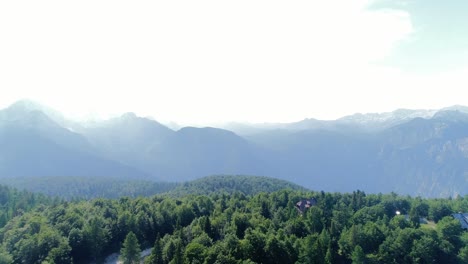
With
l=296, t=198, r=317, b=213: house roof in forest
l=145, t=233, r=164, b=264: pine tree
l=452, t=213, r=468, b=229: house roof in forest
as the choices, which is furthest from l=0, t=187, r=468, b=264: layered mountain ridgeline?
l=452, t=213, r=468, b=229: house roof in forest

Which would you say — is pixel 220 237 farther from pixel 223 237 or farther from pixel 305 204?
pixel 305 204

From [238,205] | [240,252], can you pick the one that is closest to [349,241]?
[240,252]

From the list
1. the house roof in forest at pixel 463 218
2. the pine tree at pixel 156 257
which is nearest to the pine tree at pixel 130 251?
the pine tree at pixel 156 257

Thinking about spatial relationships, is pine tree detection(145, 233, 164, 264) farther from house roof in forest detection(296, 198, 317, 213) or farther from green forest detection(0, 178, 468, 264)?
house roof in forest detection(296, 198, 317, 213)

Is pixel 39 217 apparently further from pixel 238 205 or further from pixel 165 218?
pixel 238 205

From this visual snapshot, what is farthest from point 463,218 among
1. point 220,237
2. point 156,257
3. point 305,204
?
point 156,257
